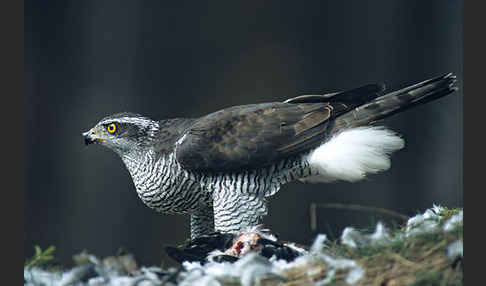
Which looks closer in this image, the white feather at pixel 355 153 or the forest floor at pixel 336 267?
the forest floor at pixel 336 267

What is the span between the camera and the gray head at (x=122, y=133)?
3.50m

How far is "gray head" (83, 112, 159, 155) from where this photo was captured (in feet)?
11.5

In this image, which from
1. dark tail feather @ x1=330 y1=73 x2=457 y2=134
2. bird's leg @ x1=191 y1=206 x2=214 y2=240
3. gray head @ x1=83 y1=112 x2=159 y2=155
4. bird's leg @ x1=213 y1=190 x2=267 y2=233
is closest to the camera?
dark tail feather @ x1=330 y1=73 x2=457 y2=134

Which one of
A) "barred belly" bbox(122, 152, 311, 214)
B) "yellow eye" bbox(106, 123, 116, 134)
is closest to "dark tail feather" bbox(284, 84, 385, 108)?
"barred belly" bbox(122, 152, 311, 214)

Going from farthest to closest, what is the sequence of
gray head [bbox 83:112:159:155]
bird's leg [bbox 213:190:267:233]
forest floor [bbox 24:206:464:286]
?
gray head [bbox 83:112:159:155], bird's leg [bbox 213:190:267:233], forest floor [bbox 24:206:464:286]

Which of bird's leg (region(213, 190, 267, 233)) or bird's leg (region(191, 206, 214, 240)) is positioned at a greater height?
bird's leg (region(213, 190, 267, 233))

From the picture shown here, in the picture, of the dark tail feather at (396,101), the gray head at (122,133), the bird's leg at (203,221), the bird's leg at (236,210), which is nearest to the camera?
the dark tail feather at (396,101)

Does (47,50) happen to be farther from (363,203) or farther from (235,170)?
(363,203)

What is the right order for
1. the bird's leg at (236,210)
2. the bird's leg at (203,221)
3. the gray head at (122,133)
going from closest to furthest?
the bird's leg at (236,210), the gray head at (122,133), the bird's leg at (203,221)

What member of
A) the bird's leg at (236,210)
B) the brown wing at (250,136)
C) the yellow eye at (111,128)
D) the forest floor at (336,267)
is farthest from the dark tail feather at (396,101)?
the yellow eye at (111,128)

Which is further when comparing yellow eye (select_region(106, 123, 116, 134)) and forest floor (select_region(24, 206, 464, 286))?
yellow eye (select_region(106, 123, 116, 134))

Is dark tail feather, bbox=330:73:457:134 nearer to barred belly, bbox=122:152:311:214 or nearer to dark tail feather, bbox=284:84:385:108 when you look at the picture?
dark tail feather, bbox=284:84:385:108

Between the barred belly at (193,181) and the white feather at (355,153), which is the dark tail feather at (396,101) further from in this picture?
the barred belly at (193,181)

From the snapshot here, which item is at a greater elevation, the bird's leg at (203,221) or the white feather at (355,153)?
the white feather at (355,153)
